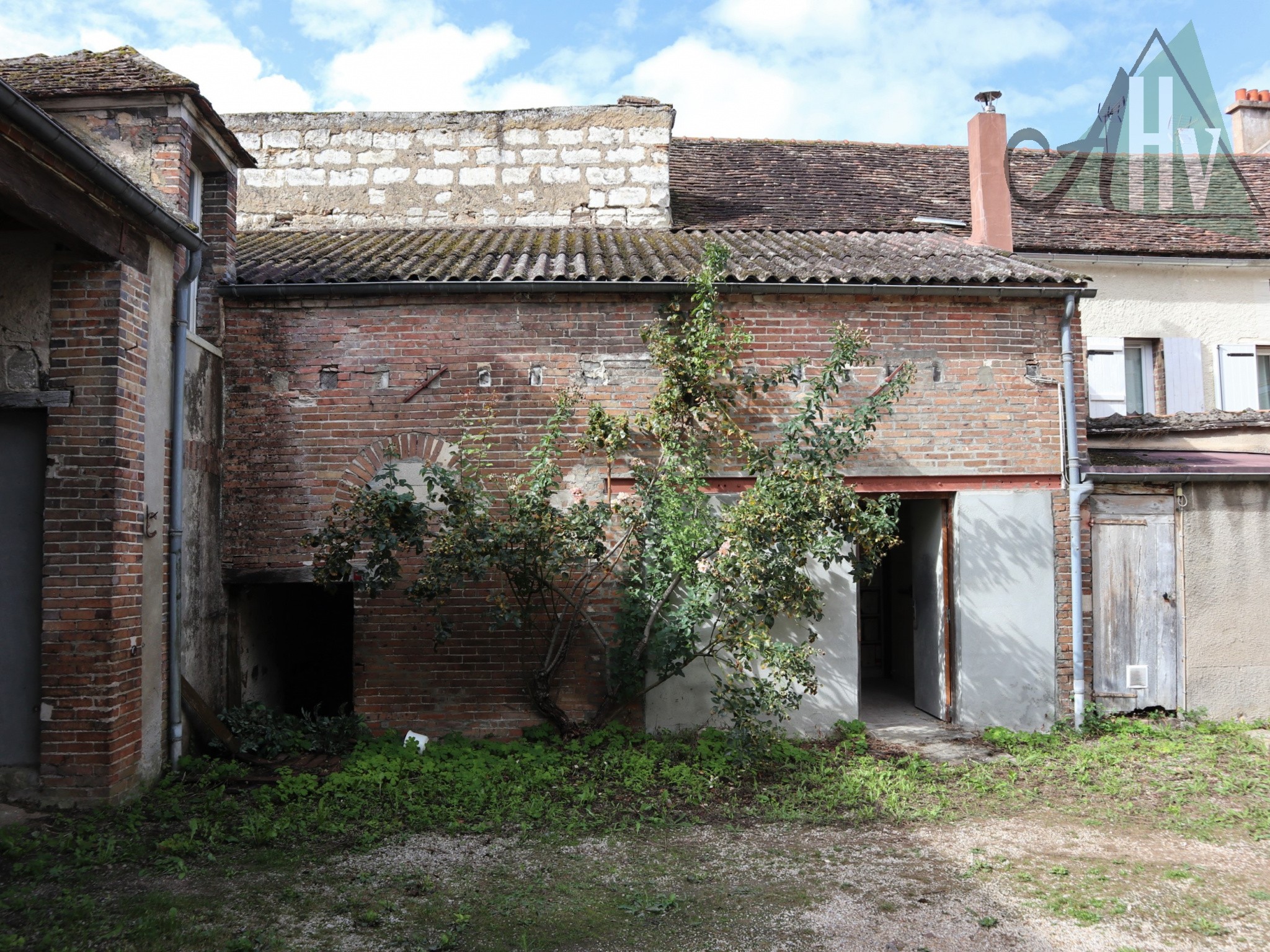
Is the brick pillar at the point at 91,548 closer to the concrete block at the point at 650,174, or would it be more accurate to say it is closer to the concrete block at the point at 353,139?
the concrete block at the point at 353,139

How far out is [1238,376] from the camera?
40.8 ft

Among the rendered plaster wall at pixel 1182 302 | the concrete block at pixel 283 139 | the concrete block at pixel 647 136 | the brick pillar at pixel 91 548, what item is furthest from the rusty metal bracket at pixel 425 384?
the rendered plaster wall at pixel 1182 302

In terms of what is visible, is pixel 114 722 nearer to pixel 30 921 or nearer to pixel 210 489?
pixel 30 921

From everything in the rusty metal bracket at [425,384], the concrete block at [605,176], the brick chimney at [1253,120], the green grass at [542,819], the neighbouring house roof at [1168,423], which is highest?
the brick chimney at [1253,120]

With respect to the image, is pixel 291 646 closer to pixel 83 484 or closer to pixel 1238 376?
pixel 83 484

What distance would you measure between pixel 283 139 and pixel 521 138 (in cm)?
315

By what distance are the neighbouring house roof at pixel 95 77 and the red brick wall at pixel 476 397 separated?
71.4 inches

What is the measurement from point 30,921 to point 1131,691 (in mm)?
8679

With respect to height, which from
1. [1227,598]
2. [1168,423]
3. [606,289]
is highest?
[606,289]

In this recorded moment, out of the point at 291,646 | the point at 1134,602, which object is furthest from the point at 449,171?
the point at 1134,602

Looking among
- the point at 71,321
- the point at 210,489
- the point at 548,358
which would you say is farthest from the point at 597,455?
the point at 71,321

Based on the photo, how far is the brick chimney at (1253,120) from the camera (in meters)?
15.3

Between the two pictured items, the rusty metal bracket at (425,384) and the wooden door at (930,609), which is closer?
the rusty metal bracket at (425,384)

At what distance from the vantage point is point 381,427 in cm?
781
